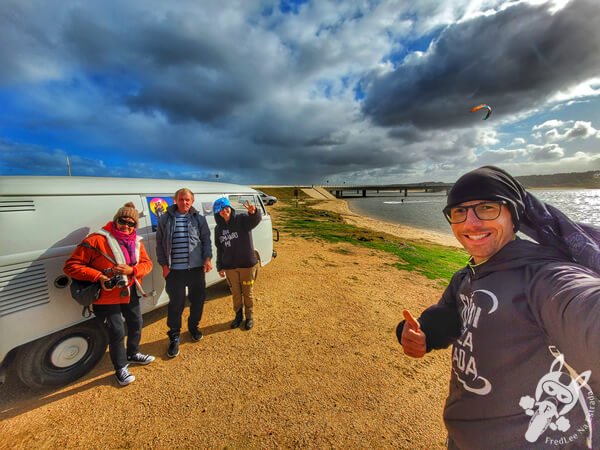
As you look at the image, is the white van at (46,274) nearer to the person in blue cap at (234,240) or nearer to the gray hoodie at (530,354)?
the person in blue cap at (234,240)

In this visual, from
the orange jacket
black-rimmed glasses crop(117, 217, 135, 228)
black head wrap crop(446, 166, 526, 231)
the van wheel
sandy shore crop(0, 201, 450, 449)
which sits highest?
black head wrap crop(446, 166, 526, 231)

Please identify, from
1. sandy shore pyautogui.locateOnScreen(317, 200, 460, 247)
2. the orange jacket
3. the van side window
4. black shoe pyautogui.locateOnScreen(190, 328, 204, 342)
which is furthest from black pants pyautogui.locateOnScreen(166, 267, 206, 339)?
sandy shore pyautogui.locateOnScreen(317, 200, 460, 247)

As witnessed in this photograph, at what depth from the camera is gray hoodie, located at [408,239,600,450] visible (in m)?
0.91

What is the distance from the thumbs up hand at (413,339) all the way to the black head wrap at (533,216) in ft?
2.76

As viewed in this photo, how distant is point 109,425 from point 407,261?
8.92m

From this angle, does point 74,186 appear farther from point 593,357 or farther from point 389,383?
point 389,383

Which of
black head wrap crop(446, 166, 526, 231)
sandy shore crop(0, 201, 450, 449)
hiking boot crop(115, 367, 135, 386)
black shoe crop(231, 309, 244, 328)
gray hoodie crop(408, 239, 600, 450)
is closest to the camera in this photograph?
Answer: gray hoodie crop(408, 239, 600, 450)

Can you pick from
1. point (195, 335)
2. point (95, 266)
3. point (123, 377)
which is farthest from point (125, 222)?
point (195, 335)

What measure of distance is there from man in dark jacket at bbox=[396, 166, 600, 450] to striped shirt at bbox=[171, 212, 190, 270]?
3318 millimetres

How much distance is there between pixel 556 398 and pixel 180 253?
12.3 ft

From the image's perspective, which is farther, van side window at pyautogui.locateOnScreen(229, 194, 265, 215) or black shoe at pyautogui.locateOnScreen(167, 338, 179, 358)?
van side window at pyautogui.locateOnScreen(229, 194, 265, 215)

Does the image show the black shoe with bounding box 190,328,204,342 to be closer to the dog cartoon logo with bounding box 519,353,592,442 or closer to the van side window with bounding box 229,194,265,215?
the van side window with bounding box 229,194,265,215

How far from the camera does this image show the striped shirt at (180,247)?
3.31m

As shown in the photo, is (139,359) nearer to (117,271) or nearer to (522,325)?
(117,271)
